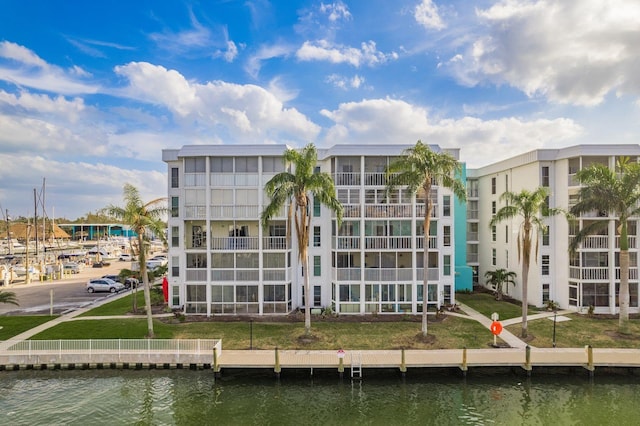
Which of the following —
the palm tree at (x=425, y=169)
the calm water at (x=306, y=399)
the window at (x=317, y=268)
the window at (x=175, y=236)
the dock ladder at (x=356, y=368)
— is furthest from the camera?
the window at (x=317, y=268)

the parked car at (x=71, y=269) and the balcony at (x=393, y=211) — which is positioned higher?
the balcony at (x=393, y=211)

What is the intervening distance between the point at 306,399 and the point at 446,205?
812 inches

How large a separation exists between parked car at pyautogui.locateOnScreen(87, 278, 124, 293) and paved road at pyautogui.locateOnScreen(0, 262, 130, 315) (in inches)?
36.6

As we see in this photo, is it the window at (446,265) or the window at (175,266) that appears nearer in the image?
the window at (175,266)

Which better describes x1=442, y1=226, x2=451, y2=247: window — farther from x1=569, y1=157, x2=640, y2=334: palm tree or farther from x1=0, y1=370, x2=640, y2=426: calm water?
x1=0, y1=370, x2=640, y2=426: calm water

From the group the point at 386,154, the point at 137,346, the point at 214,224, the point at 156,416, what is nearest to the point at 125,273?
the point at 214,224

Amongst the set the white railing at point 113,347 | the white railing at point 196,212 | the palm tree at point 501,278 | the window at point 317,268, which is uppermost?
the white railing at point 196,212

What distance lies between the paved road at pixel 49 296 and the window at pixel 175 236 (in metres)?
11.0

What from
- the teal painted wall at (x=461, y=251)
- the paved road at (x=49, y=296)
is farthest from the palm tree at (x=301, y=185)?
the paved road at (x=49, y=296)

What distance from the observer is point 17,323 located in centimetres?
2830

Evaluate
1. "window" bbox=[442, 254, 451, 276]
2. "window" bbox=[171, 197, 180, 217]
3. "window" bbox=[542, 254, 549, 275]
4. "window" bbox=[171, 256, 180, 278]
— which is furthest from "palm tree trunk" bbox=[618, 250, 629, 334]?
"window" bbox=[171, 197, 180, 217]

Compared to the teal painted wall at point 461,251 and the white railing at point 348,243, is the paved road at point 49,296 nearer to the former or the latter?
the white railing at point 348,243

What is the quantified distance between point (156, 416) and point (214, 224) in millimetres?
16850

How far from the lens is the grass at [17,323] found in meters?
26.1
